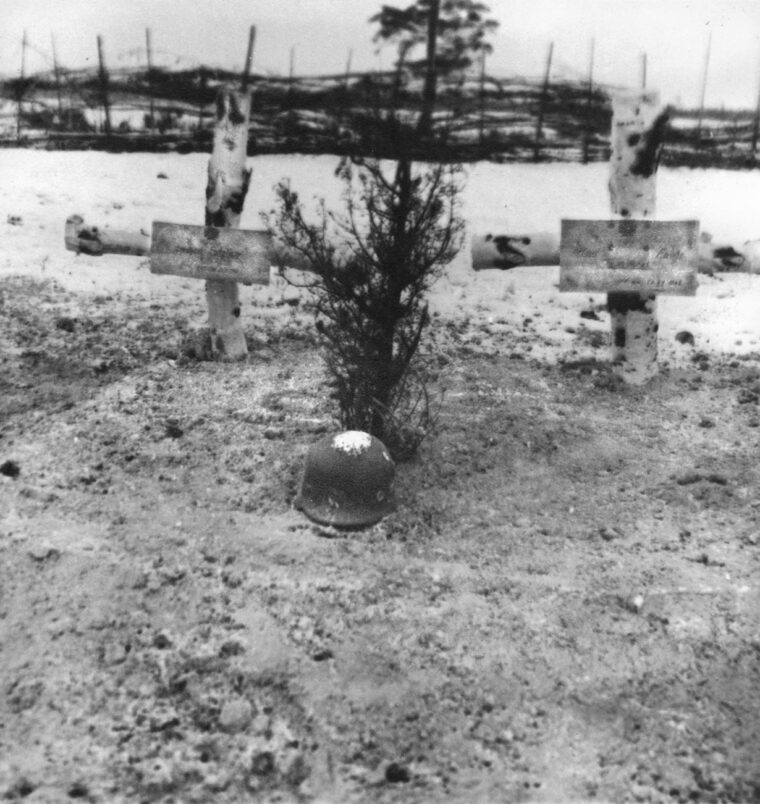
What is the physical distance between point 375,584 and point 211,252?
127 inches

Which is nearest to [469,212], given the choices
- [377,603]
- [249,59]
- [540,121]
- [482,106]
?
[482,106]

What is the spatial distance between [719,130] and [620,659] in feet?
26.2

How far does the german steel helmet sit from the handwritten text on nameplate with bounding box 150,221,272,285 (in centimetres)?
231

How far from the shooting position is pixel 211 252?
5500 millimetres

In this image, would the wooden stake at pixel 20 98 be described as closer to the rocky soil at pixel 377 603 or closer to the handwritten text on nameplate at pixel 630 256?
the rocky soil at pixel 377 603

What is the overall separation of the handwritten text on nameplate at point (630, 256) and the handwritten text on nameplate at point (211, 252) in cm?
214

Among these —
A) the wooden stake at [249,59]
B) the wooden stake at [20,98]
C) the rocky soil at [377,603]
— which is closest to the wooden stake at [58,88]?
the wooden stake at [20,98]

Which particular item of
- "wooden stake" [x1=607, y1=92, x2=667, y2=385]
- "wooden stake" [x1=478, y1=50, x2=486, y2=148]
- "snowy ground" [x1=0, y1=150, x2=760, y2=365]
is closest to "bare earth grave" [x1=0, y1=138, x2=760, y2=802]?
"wooden stake" [x1=607, y1=92, x2=667, y2=385]

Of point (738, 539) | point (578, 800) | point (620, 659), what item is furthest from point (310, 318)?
point (578, 800)

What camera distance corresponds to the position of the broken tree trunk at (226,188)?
5.57 meters

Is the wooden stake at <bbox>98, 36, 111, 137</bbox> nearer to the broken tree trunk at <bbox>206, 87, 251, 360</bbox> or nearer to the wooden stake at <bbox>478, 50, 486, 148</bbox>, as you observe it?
the wooden stake at <bbox>478, 50, 486, 148</bbox>

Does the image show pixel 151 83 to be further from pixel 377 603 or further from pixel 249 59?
pixel 377 603

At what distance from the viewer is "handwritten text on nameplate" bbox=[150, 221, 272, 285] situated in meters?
5.46

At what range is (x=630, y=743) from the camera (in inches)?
92.8
